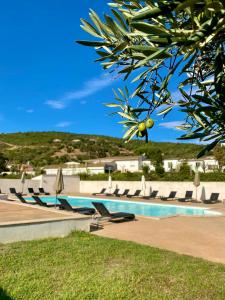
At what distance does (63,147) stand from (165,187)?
190 feet

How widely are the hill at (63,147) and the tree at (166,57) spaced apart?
210 feet

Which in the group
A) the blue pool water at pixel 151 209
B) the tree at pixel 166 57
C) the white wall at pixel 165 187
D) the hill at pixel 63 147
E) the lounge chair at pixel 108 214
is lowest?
the blue pool water at pixel 151 209

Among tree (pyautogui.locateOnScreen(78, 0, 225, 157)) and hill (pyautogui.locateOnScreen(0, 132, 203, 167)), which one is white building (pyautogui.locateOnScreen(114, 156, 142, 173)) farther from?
tree (pyautogui.locateOnScreen(78, 0, 225, 157))

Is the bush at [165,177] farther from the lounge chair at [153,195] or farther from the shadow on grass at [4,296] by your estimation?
the shadow on grass at [4,296]

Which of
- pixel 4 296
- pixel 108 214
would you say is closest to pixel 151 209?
pixel 108 214

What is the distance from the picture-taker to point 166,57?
209 centimetres

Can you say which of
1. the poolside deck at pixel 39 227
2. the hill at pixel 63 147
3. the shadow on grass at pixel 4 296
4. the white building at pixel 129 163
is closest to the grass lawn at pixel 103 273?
the shadow on grass at pixel 4 296

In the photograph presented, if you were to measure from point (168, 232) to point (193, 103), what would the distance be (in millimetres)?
8383

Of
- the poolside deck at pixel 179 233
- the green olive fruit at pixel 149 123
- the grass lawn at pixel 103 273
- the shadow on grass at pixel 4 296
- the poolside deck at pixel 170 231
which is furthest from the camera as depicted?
the poolside deck at pixel 170 231

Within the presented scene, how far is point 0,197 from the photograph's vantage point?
22.4 meters

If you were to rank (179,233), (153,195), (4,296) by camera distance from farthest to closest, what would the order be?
(153,195) < (179,233) < (4,296)

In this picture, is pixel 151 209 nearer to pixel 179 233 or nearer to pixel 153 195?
pixel 153 195

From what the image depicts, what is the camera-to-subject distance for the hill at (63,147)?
7088 centimetres

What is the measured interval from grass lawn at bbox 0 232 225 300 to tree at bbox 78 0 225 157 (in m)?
2.96
